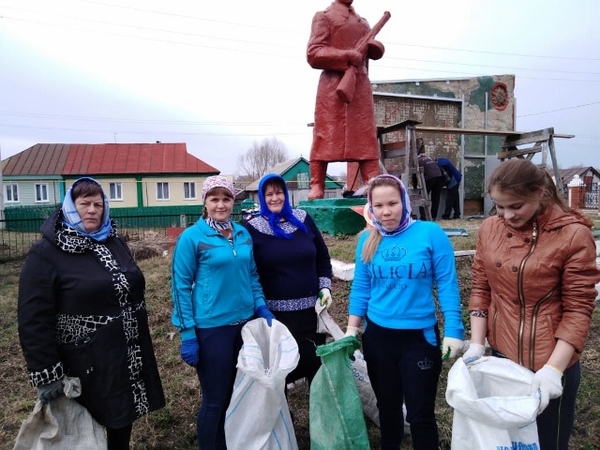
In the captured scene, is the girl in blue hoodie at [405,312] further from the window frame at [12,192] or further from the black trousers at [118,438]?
the window frame at [12,192]

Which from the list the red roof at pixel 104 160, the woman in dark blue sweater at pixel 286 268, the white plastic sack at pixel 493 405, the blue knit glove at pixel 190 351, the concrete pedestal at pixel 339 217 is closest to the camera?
the white plastic sack at pixel 493 405

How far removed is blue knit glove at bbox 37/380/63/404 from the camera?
183cm

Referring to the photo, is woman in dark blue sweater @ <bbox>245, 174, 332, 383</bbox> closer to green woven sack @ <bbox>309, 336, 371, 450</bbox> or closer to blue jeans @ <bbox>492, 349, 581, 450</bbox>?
green woven sack @ <bbox>309, 336, 371, 450</bbox>

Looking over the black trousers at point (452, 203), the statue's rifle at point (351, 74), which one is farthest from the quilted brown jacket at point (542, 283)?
the black trousers at point (452, 203)

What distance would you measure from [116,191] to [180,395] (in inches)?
949

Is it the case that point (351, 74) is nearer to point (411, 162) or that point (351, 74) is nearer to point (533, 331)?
point (411, 162)

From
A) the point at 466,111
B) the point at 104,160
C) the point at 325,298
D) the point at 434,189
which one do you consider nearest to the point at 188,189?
the point at 104,160

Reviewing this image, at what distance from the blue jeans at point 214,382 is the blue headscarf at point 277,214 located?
0.63 metres

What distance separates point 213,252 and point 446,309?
1156 millimetres

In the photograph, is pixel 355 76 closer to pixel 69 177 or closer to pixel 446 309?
pixel 446 309

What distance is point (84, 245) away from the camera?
2002 mm

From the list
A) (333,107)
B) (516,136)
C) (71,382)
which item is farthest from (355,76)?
(516,136)

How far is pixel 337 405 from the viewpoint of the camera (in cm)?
203

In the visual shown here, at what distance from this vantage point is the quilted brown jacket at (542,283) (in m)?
1.56
